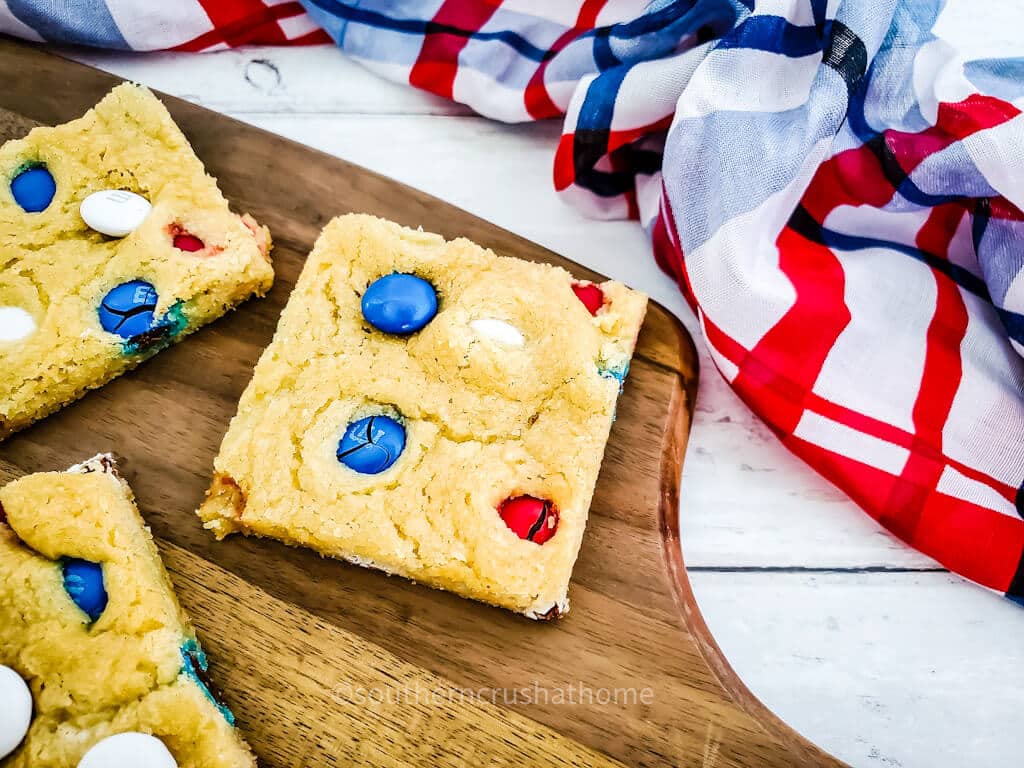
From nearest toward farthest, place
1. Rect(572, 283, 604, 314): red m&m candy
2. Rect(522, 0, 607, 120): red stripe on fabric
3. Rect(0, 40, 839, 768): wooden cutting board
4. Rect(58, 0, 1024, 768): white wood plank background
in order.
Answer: Rect(0, 40, 839, 768): wooden cutting board < Rect(58, 0, 1024, 768): white wood plank background < Rect(572, 283, 604, 314): red m&m candy < Rect(522, 0, 607, 120): red stripe on fabric

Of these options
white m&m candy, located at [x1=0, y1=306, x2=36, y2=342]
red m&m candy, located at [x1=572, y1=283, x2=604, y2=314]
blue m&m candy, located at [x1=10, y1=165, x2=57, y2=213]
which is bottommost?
white m&m candy, located at [x1=0, y1=306, x2=36, y2=342]

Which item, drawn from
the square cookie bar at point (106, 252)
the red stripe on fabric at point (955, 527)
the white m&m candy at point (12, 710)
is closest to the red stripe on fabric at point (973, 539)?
the red stripe on fabric at point (955, 527)

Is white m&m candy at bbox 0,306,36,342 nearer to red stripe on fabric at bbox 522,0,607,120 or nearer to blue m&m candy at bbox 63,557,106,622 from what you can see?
blue m&m candy at bbox 63,557,106,622

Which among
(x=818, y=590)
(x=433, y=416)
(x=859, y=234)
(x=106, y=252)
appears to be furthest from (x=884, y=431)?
(x=106, y=252)

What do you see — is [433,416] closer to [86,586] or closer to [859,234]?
[86,586]

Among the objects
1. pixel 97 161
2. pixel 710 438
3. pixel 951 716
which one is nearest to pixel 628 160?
pixel 710 438

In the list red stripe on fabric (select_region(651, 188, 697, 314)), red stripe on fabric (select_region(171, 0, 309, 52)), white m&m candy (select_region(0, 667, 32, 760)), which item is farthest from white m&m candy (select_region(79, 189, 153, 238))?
red stripe on fabric (select_region(651, 188, 697, 314))
